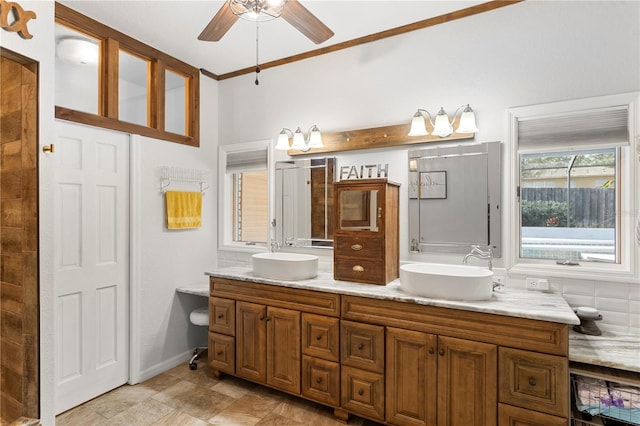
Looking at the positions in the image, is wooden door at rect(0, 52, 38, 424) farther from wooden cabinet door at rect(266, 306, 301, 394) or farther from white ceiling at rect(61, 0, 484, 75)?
wooden cabinet door at rect(266, 306, 301, 394)

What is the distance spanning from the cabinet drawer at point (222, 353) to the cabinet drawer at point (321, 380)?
0.66 metres

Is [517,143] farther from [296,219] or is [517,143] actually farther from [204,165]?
[204,165]

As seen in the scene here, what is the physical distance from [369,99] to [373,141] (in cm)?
36

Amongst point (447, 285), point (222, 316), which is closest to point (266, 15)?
point (447, 285)

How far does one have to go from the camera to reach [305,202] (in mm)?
3104

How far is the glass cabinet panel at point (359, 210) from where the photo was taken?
8.05 ft

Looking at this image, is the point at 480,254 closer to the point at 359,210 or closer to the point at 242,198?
the point at 359,210

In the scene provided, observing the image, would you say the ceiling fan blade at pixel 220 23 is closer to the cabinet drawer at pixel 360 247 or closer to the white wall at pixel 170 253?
the white wall at pixel 170 253

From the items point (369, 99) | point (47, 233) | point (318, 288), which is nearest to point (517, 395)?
point (318, 288)

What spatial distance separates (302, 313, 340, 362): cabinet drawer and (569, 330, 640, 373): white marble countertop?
128cm

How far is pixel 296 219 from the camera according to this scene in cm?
315

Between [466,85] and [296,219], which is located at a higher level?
[466,85]

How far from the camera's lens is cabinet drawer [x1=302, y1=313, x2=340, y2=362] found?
7.54ft

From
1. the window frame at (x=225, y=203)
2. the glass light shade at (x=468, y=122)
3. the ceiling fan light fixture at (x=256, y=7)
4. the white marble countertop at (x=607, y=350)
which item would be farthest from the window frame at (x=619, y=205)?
the window frame at (x=225, y=203)
